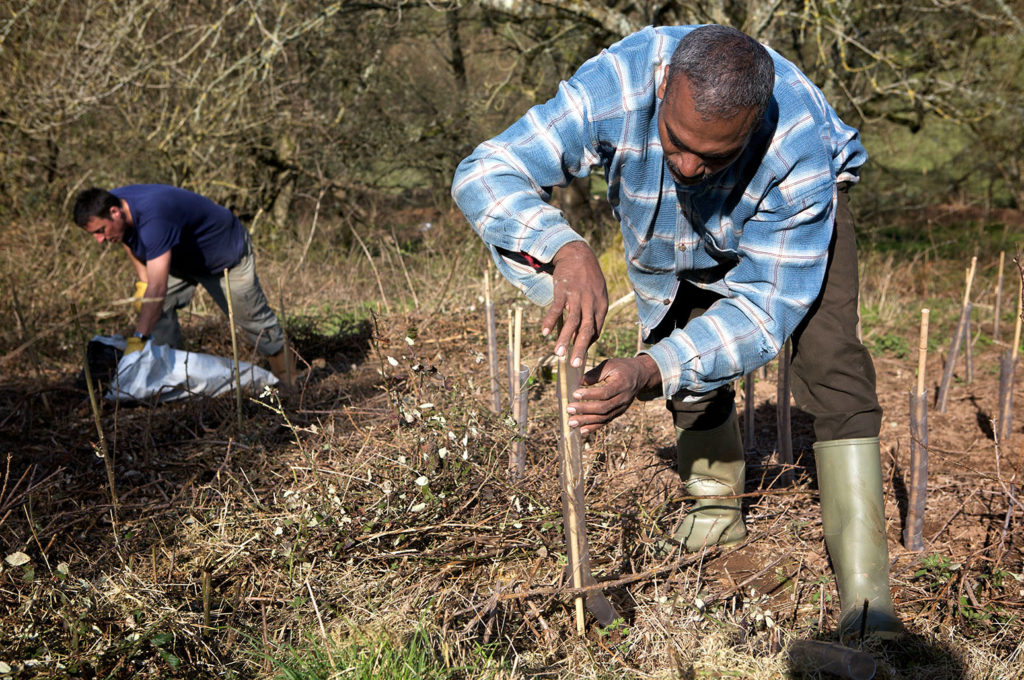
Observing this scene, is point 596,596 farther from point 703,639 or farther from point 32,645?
point 32,645

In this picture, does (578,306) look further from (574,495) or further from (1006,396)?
(1006,396)

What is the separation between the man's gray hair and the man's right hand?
1.24 ft

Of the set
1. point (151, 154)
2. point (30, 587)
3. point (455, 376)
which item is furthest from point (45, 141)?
point (30, 587)

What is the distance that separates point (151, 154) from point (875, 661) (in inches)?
298

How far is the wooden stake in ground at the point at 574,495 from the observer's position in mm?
1614

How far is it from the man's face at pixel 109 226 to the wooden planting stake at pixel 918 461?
156 inches

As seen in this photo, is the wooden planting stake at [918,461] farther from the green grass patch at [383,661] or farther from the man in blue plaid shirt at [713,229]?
the green grass patch at [383,661]

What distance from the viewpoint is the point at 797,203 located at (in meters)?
1.78

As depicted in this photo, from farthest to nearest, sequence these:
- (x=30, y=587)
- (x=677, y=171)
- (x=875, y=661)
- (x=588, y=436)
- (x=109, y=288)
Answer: (x=109, y=288) → (x=588, y=436) → (x=30, y=587) → (x=875, y=661) → (x=677, y=171)

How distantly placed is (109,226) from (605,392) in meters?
3.76

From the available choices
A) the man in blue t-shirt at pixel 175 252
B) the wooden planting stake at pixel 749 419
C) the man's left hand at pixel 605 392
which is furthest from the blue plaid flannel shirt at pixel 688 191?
the man in blue t-shirt at pixel 175 252

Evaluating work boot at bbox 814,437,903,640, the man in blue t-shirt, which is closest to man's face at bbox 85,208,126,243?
the man in blue t-shirt

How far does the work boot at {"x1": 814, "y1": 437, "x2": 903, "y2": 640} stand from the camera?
209 centimetres

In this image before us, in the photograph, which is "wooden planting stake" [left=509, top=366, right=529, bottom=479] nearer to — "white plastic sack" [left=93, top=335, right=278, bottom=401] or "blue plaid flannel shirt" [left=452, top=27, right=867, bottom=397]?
"blue plaid flannel shirt" [left=452, top=27, right=867, bottom=397]
